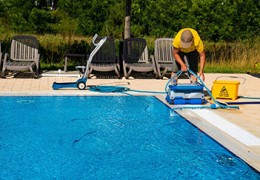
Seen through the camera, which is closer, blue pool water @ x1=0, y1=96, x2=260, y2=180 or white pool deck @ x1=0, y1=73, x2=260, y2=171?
blue pool water @ x1=0, y1=96, x2=260, y2=180

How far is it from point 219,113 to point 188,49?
1.39 metres

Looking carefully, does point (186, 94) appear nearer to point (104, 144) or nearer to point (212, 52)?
point (104, 144)

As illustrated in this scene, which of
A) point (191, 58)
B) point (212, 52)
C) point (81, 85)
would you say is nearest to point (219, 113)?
point (191, 58)

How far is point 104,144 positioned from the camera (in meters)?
5.57

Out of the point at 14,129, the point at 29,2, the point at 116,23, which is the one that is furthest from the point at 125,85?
the point at 29,2

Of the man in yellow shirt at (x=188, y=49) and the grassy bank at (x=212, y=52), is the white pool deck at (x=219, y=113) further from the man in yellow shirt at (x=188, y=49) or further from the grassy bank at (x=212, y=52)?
the grassy bank at (x=212, y=52)

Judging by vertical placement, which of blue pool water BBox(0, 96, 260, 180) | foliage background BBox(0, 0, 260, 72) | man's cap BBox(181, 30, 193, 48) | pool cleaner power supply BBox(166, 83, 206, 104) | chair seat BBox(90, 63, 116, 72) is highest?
foliage background BBox(0, 0, 260, 72)

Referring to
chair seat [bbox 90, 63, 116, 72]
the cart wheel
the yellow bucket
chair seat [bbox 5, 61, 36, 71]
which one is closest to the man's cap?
the yellow bucket

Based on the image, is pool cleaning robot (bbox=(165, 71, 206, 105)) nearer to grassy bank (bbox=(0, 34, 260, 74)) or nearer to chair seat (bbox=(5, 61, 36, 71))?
chair seat (bbox=(5, 61, 36, 71))

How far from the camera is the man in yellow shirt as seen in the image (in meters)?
7.31

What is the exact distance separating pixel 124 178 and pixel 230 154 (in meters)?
1.50

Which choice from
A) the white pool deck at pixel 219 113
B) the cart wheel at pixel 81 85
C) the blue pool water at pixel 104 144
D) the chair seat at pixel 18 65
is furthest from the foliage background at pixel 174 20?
the blue pool water at pixel 104 144

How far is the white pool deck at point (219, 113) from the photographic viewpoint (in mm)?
5371

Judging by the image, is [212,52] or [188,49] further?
[212,52]
